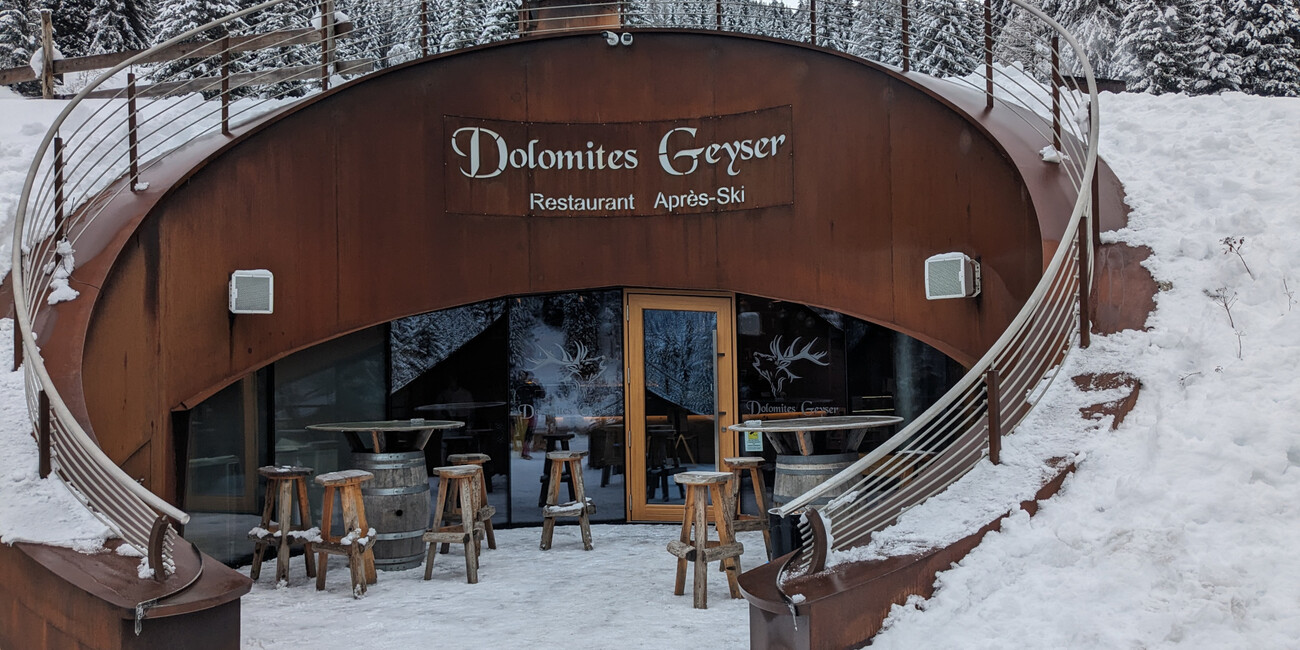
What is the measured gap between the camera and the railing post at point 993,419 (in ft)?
15.5

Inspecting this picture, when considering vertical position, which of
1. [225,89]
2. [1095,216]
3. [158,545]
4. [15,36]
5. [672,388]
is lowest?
[158,545]

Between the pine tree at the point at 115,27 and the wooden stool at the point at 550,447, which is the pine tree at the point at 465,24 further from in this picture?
the wooden stool at the point at 550,447

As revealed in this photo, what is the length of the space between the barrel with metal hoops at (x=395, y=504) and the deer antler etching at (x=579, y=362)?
8.10 ft

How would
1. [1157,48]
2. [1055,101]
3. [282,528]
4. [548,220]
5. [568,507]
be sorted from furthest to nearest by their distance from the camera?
[1157,48] < [548,220] < [568,507] < [282,528] < [1055,101]

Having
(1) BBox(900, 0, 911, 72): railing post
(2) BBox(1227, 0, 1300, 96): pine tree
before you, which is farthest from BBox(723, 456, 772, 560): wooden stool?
(2) BBox(1227, 0, 1300, 96): pine tree

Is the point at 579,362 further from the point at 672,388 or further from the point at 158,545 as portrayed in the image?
the point at 158,545

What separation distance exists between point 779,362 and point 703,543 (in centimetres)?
362

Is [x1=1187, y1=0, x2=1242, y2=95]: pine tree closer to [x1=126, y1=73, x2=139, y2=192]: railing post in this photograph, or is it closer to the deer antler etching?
the deer antler etching

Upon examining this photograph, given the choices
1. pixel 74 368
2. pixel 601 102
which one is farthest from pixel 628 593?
pixel 601 102

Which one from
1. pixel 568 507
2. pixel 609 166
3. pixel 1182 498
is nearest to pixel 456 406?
pixel 568 507

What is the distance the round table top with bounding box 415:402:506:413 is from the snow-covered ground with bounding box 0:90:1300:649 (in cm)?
185

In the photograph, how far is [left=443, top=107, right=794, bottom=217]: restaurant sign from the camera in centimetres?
859

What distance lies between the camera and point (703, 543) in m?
6.19

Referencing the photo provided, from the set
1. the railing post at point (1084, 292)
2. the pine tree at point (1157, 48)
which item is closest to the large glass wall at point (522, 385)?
the railing post at point (1084, 292)
